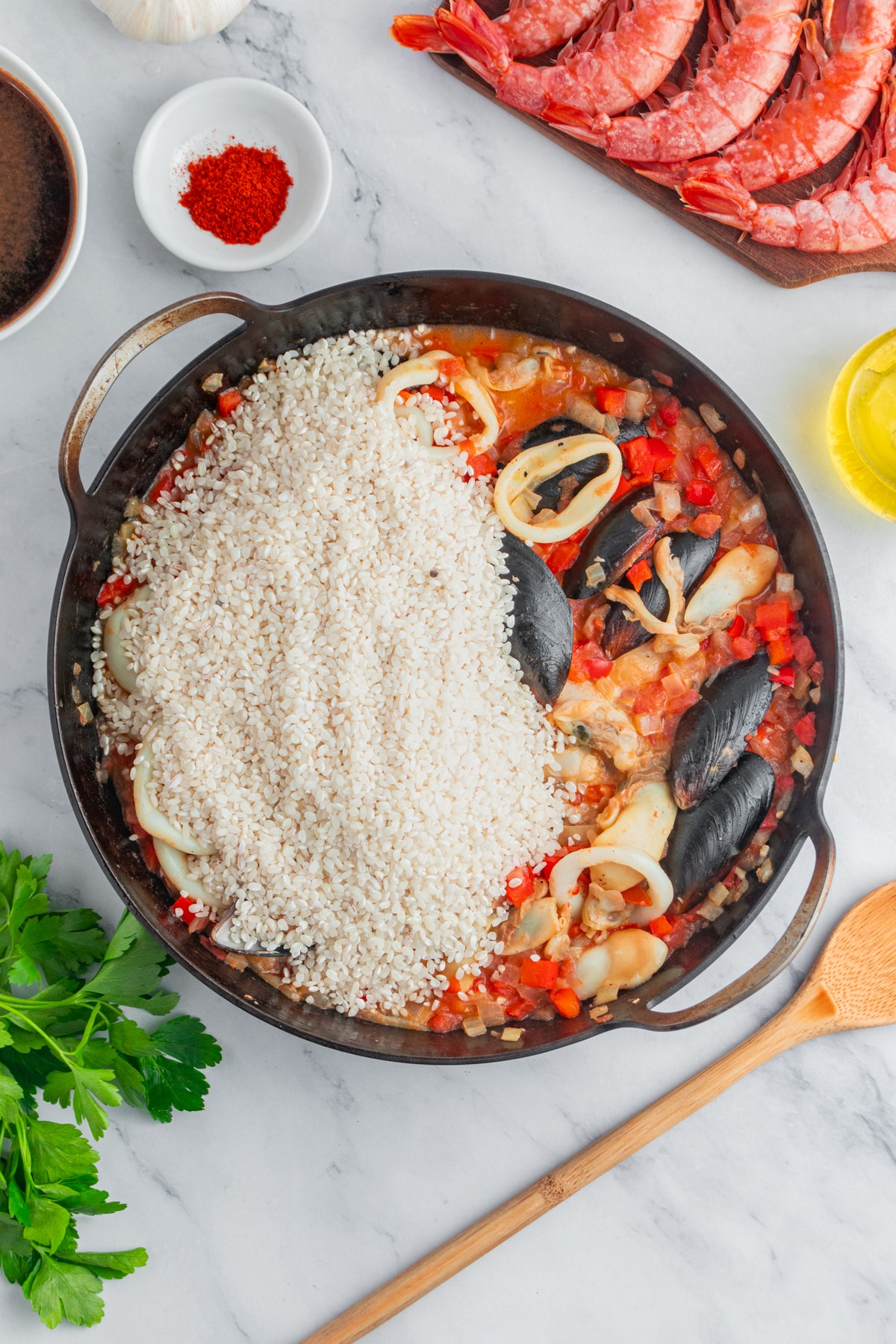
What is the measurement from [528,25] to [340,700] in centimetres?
163

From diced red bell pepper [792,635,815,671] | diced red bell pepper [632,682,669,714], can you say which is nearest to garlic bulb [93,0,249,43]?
diced red bell pepper [632,682,669,714]

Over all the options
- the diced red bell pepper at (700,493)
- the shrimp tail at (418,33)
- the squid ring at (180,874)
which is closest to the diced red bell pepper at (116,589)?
the squid ring at (180,874)

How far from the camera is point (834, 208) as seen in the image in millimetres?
2223

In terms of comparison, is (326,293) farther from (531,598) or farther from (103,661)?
(103,661)

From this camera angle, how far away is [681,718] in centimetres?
221

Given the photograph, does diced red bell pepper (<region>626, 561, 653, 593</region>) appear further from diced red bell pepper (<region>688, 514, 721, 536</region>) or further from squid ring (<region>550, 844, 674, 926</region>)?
squid ring (<region>550, 844, 674, 926</region>)

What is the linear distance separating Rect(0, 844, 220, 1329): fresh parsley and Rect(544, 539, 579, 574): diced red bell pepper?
1.24 metres

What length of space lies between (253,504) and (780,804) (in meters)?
1.39

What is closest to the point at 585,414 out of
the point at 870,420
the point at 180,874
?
the point at 870,420

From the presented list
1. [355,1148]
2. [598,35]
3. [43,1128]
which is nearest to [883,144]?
[598,35]

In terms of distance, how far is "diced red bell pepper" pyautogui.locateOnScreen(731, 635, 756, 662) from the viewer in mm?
2209

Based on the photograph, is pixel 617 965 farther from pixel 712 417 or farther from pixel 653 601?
pixel 712 417

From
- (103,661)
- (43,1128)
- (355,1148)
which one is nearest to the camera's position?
(43,1128)

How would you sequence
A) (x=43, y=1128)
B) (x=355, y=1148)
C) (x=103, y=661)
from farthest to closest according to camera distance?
(x=355, y=1148) → (x=103, y=661) → (x=43, y=1128)
